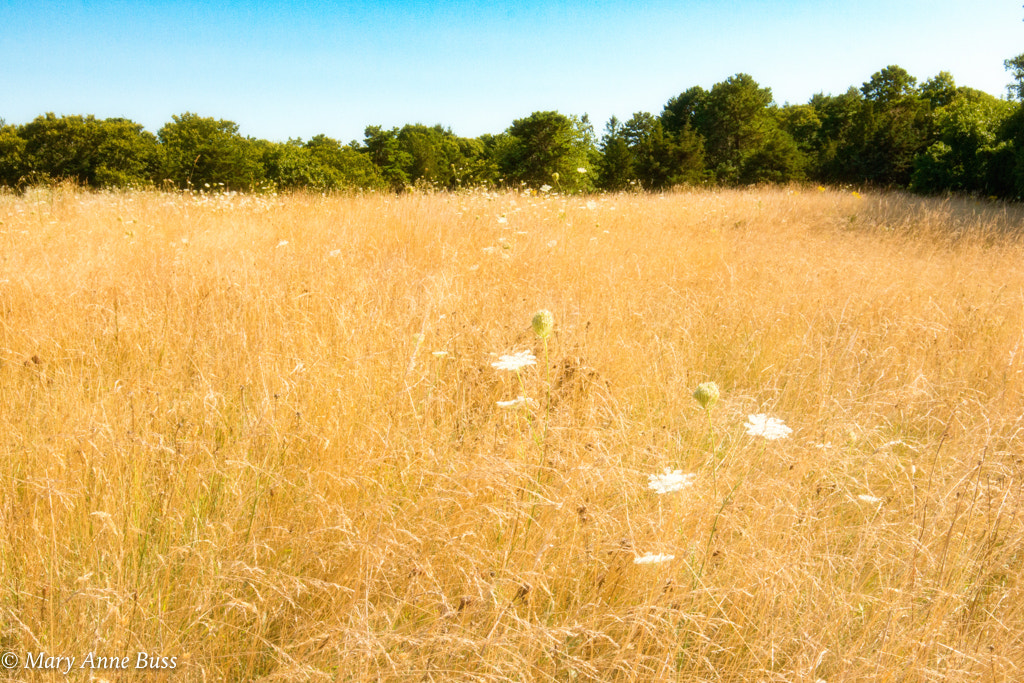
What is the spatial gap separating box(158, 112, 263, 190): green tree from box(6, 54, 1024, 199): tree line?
0.29ft

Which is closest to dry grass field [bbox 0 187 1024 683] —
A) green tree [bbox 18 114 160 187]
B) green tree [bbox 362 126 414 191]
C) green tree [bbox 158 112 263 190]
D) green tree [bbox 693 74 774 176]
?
green tree [bbox 158 112 263 190]

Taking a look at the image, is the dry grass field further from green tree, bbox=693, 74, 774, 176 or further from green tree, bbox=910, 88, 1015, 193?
green tree, bbox=693, 74, 774, 176

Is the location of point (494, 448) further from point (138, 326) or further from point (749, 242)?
point (749, 242)

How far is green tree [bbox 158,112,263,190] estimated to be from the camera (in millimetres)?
24266

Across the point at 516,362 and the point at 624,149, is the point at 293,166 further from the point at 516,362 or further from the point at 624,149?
the point at 516,362

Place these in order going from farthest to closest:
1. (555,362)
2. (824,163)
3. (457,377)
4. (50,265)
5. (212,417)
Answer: (824,163)
(50,265)
(555,362)
(457,377)
(212,417)

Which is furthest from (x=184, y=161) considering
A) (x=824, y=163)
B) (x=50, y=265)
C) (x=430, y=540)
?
(x=430, y=540)

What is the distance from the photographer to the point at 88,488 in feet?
4.78

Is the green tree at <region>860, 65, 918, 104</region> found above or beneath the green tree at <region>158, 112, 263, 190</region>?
above

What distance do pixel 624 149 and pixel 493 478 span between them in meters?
29.0

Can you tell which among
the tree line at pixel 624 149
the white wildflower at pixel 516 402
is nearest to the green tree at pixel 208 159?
the tree line at pixel 624 149

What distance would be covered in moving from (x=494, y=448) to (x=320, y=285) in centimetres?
205

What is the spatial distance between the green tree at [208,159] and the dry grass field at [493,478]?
21.5m

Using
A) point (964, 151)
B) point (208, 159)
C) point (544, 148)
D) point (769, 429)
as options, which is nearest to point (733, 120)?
point (544, 148)
